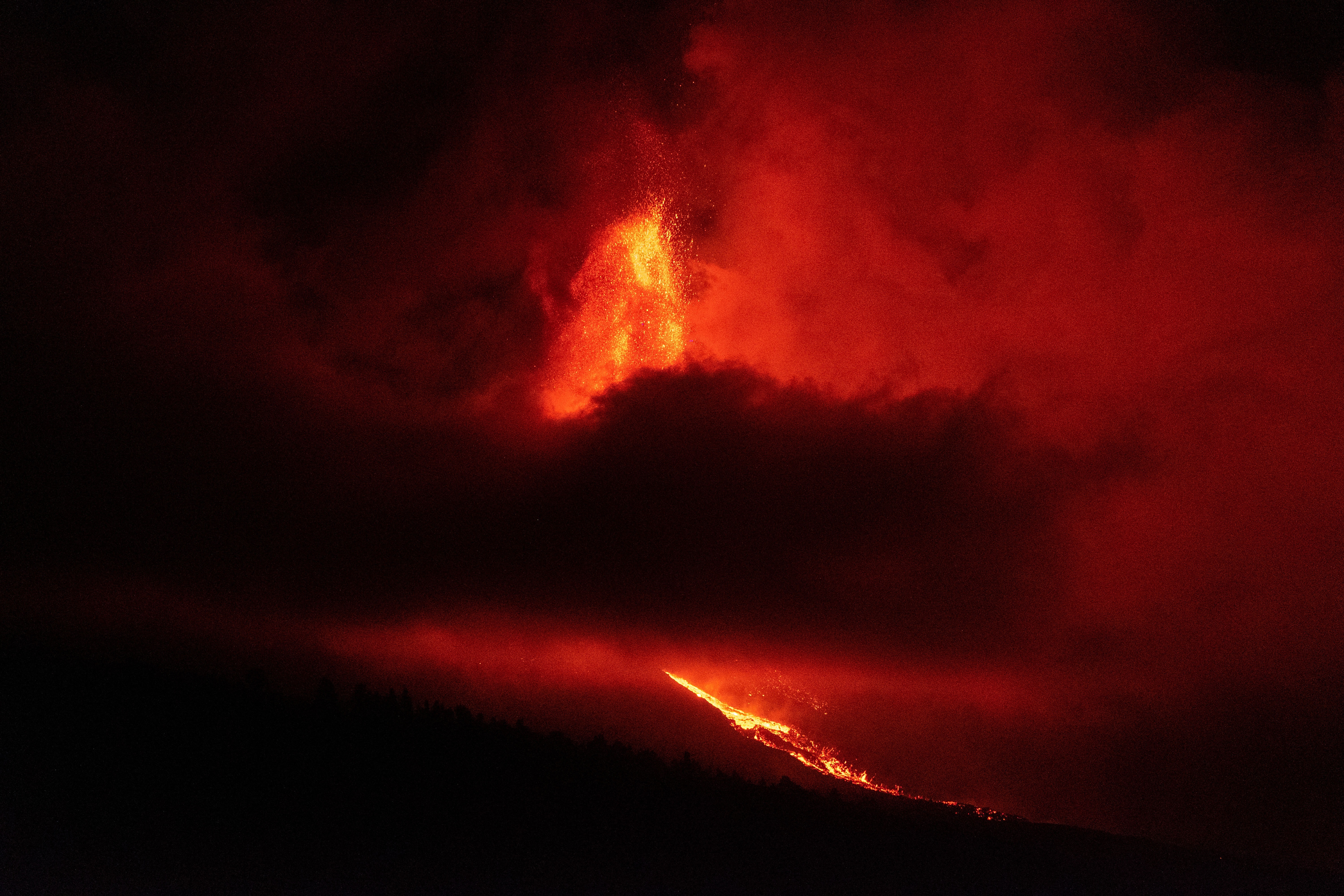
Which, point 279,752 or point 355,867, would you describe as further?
point 279,752

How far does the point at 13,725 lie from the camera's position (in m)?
39.7

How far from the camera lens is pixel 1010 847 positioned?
57.6m

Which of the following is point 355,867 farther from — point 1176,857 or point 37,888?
point 1176,857

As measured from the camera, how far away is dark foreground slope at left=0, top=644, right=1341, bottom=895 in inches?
1314

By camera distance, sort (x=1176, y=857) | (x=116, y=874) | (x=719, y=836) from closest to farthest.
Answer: (x=116, y=874) < (x=719, y=836) < (x=1176, y=857)

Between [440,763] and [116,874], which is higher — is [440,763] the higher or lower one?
the higher one

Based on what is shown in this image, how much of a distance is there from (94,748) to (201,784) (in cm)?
393

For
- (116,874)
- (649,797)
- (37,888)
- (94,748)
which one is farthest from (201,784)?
(649,797)

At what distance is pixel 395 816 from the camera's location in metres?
41.6

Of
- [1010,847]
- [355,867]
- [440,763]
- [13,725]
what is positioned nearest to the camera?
[355,867]

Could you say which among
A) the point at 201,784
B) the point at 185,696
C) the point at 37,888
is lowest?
the point at 37,888

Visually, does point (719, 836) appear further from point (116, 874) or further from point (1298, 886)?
point (1298, 886)

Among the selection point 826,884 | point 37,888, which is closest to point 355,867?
point 37,888

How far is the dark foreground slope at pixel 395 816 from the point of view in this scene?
33.4 meters
